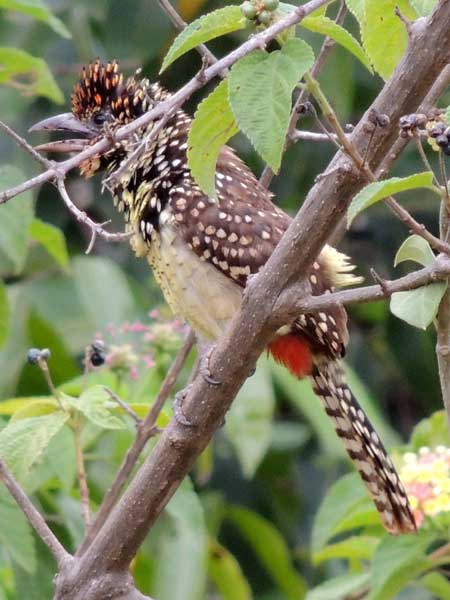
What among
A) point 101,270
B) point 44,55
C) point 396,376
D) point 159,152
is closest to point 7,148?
point 44,55

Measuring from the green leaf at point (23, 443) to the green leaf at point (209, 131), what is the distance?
826 millimetres

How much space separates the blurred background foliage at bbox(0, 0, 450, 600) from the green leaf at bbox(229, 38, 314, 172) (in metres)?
1.15

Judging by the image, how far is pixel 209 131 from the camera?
2123mm

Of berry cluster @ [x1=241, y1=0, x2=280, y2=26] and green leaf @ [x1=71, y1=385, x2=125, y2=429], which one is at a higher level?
berry cluster @ [x1=241, y1=0, x2=280, y2=26]

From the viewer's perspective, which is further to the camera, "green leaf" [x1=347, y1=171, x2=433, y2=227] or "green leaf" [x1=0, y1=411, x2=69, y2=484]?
"green leaf" [x1=0, y1=411, x2=69, y2=484]

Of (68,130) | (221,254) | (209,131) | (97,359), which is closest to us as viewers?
(209,131)

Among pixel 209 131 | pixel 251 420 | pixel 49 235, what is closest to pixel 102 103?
pixel 49 235

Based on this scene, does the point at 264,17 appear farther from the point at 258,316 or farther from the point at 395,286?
the point at 258,316

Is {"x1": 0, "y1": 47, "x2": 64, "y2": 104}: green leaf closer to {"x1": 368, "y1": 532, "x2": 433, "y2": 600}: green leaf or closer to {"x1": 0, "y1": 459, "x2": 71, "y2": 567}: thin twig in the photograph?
{"x1": 0, "y1": 459, "x2": 71, "y2": 567}: thin twig

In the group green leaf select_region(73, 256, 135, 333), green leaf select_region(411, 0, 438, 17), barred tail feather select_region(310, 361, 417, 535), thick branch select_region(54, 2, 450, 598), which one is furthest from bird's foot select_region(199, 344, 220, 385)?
green leaf select_region(73, 256, 135, 333)

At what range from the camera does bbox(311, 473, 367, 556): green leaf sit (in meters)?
3.41

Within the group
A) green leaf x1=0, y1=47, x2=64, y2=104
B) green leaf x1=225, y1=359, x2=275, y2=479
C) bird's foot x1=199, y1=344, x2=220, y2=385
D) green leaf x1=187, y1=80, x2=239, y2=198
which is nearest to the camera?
green leaf x1=187, y1=80, x2=239, y2=198

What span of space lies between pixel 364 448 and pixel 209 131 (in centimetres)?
158

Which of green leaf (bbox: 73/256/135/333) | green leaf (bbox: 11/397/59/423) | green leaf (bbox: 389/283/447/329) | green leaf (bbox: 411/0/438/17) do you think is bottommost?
green leaf (bbox: 73/256/135/333)
